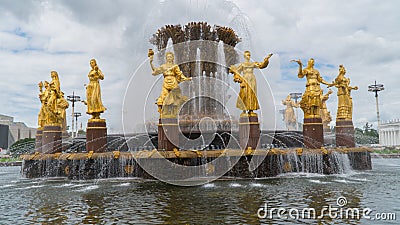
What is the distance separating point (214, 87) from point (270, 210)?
13129 millimetres

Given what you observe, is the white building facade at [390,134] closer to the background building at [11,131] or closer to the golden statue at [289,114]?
the golden statue at [289,114]

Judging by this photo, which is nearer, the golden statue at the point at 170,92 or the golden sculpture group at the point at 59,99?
the golden statue at the point at 170,92

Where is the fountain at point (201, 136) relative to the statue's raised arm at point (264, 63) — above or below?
below

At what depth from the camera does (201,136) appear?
669 inches

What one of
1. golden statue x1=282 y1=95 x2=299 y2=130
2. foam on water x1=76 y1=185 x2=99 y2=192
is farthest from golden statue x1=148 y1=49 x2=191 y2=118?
golden statue x1=282 y1=95 x2=299 y2=130

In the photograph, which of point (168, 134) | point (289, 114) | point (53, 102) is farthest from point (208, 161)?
point (289, 114)

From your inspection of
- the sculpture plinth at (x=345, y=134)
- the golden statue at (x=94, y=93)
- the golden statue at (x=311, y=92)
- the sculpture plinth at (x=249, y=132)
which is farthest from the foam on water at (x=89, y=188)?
the sculpture plinth at (x=345, y=134)

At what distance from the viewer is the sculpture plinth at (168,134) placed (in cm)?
1416

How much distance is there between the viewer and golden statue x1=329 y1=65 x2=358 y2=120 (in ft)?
65.0

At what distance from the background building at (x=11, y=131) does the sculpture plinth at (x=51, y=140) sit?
9633cm

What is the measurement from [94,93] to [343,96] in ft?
46.1

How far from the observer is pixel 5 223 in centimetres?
735

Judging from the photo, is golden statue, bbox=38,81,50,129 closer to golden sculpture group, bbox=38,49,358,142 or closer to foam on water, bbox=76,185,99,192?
Result: golden sculpture group, bbox=38,49,358,142

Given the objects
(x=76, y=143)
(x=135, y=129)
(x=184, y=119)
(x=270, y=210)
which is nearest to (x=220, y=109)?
(x=184, y=119)
